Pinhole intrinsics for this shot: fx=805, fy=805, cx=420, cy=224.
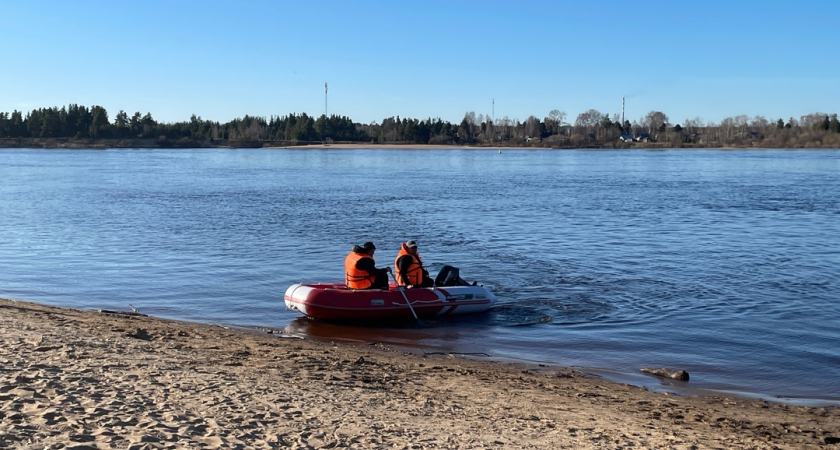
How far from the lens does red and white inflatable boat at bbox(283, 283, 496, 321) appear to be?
533 inches

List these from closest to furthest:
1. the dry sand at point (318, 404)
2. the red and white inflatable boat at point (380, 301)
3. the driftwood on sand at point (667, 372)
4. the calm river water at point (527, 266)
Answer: the dry sand at point (318, 404) → the driftwood on sand at point (667, 372) → the calm river water at point (527, 266) → the red and white inflatable boat at point (380, 301)

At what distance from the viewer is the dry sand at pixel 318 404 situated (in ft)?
20.4

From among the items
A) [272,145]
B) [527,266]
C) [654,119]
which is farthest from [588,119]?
[527,266]

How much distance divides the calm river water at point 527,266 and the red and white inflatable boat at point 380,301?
292 mm

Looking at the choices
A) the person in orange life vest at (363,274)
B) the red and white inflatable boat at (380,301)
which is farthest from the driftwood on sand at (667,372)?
the person in orange life vest at (363,274)

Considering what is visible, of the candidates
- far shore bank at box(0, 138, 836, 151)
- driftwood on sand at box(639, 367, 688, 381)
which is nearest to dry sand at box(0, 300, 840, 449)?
driftwood on sand at box(639, 367, 688, 381)

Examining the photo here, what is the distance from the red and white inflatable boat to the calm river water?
29 centimetres

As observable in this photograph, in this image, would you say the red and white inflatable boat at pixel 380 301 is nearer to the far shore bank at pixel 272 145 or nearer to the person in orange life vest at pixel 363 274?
the person in orange life vest at pixel 363 274

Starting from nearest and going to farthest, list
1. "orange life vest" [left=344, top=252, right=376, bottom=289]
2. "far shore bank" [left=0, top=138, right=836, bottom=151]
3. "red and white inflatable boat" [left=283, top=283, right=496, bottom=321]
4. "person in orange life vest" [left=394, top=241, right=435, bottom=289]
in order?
"red and white inflatable boat" [left=283, top=283, right=496, bottom=321] < "orange life vest" [left=344, top=252, right=376, bottom=289] < "person in orange life vest" [left=394, top=241, right=435, bottom=289] < "far shore bank" [left=0, top=138, right=836, bottom=151]

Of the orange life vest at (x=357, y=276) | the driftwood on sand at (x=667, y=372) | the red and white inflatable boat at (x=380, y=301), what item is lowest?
the driftwood on sand at (x=667, y=372)

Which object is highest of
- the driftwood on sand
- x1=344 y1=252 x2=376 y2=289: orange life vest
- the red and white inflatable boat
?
x1=344 y1=252 x2=376 y2=289: orange life vest

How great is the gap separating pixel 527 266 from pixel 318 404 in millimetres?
12484

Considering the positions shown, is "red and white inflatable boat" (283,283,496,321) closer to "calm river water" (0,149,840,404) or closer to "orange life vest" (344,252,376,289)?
"orange life vest" (344,252,376,289)

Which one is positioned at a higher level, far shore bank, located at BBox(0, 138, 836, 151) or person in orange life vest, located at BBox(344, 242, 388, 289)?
far shore bank, located at BBox(0, 138, 836, 151)
